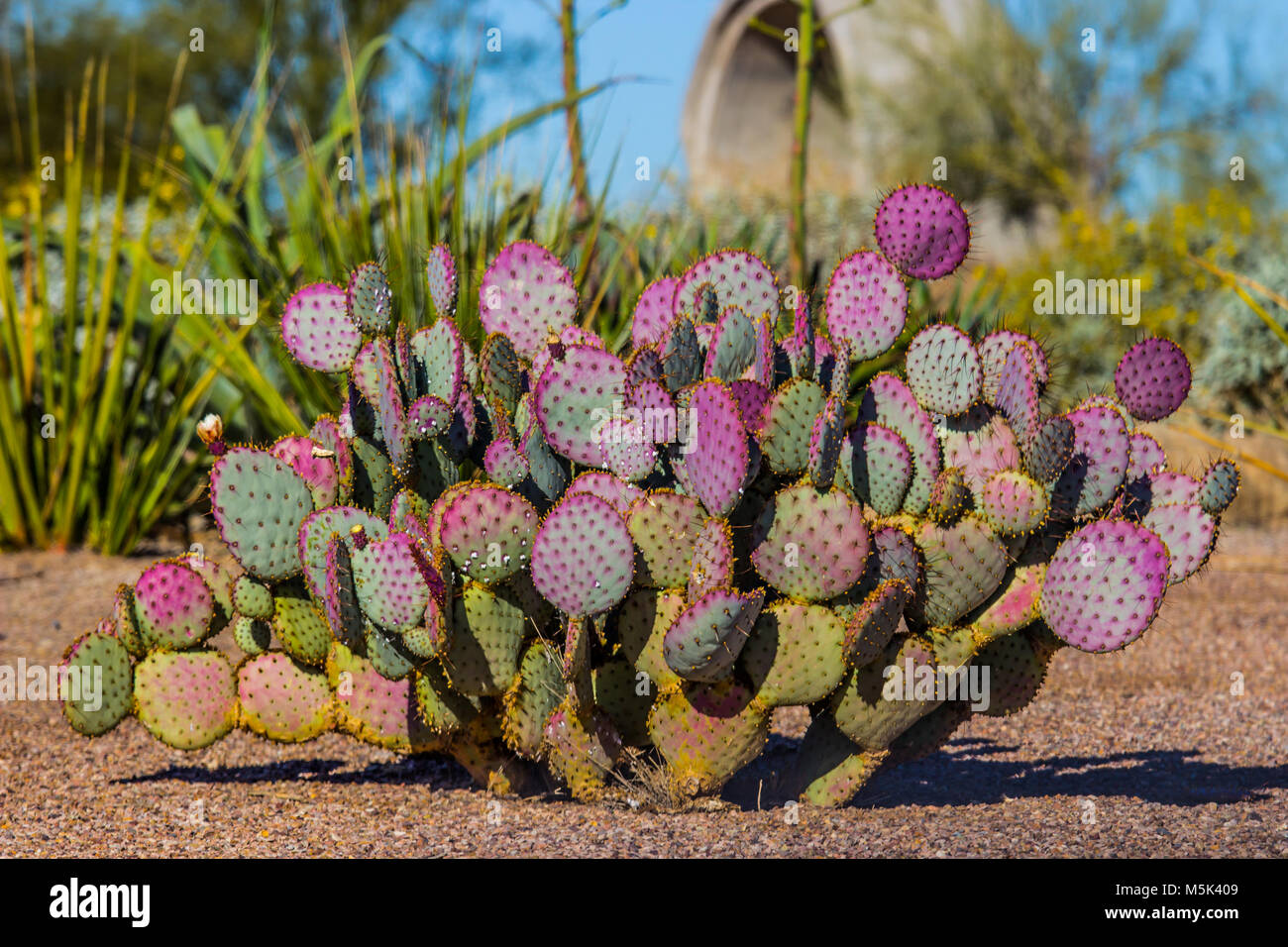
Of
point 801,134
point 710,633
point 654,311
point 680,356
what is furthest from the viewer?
point 801,134

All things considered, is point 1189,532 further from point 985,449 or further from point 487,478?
point 487,478

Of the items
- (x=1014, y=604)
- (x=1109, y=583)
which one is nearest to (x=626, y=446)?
(x=1014, y=604)

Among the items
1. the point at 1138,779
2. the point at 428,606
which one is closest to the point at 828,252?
the point at 1138,779

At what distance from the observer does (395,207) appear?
4.71 meters

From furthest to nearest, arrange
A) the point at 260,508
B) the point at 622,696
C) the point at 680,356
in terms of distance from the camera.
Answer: the point at 622,696 < the point at 260,508 < the point at 680,356

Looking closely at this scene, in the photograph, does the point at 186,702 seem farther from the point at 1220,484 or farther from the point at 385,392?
the point at 1220,484

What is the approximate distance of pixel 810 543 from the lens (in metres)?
2.89

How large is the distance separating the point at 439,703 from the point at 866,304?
4.33 feet

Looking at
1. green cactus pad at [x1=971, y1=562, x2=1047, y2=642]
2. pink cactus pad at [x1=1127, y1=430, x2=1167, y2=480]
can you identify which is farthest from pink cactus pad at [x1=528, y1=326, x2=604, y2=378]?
pink cactus pad at [x1=1127, y1=430, x2=1167, y2=480]

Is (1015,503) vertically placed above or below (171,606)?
above

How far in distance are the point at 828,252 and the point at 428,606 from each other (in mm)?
11528

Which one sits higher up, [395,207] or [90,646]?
[395,207]

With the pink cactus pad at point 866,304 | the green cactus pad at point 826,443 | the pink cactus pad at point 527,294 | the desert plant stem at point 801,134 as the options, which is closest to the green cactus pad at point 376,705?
the pink cactus pad at point 527,294

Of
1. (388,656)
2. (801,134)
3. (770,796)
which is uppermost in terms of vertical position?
(801,134)
